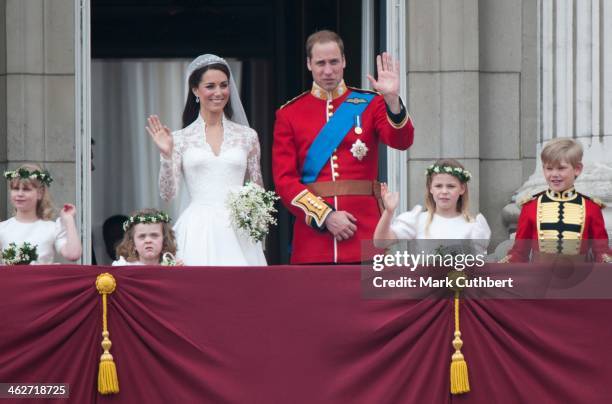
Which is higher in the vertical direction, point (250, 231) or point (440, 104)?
point (440, 104)

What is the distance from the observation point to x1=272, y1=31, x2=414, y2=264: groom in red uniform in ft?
29.7

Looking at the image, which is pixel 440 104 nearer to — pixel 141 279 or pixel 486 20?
pixel 486 20

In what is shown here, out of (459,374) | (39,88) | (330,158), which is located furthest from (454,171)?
(39,88)

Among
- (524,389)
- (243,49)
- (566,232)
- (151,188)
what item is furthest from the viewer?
(151,188)

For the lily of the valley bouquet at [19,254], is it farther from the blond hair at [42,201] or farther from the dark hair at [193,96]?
the dark hair at [193,96]

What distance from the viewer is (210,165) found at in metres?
9.52

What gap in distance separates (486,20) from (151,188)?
203 inches

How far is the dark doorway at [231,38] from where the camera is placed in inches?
566

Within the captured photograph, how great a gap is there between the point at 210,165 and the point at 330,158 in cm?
74

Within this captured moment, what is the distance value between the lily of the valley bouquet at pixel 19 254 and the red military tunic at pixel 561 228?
98.2 inches

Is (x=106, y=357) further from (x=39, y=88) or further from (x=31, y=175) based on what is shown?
(x=39, y=88)

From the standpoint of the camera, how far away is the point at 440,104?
461 inches

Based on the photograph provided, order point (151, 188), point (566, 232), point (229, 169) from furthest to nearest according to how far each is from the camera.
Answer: point (151, 188), point (229, 169), point (566, 232)

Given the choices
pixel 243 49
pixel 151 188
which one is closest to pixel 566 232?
pixel 243 49
